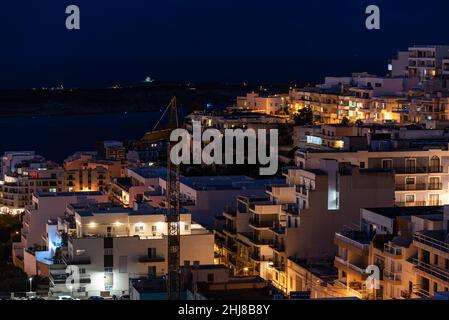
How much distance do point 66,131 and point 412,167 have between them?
96.7ft

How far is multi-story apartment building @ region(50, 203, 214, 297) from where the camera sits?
10.7 meters

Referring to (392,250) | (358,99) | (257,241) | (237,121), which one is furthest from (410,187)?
(358,99)

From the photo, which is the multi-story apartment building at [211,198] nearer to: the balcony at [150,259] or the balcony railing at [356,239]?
the balcony at [150,259]

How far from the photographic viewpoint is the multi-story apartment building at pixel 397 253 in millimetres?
7445

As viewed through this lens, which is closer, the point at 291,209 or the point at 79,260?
the point at 291,209

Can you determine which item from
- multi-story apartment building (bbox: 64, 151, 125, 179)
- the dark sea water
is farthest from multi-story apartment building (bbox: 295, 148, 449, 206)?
the dark sea water

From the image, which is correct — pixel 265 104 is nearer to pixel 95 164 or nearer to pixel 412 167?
pixel 95 164

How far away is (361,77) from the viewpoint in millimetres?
23938

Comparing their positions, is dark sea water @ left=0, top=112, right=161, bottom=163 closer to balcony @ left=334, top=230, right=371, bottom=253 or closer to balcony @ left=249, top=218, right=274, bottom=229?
balcony @ left=249, top=218, right=274, bottom=229

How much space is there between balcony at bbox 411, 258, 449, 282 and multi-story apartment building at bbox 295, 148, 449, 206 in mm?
4067

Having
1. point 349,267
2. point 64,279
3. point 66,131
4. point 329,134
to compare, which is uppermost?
point 329,134

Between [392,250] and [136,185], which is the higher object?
[392,250]

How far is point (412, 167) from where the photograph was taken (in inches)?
472
